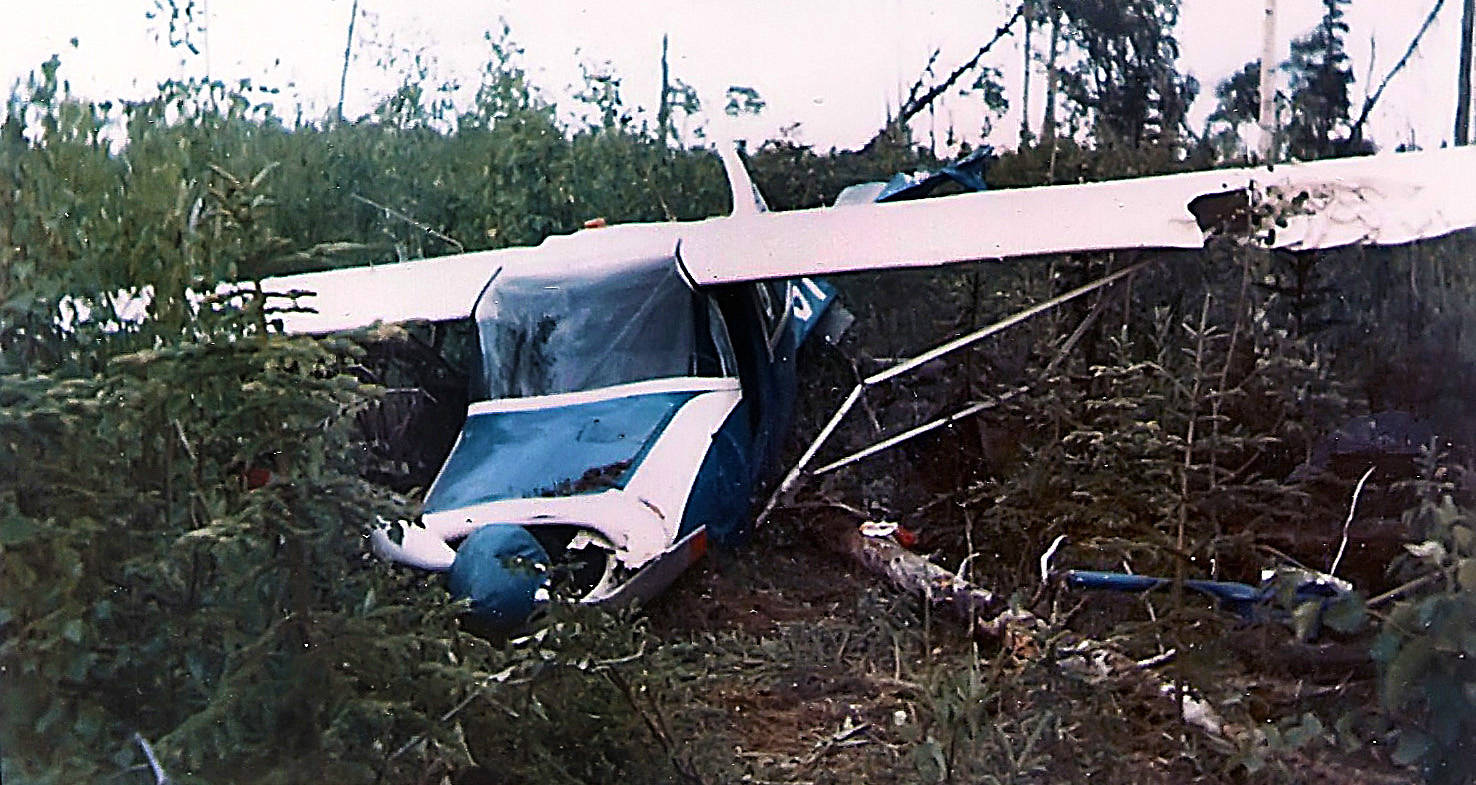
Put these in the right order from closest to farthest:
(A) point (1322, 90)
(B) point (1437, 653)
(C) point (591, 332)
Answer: (B) point (1437, 653) < (A) point (1322, 90) < (C) point (591, 332)

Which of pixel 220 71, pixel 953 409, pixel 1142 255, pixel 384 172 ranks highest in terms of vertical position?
pixel 220 71

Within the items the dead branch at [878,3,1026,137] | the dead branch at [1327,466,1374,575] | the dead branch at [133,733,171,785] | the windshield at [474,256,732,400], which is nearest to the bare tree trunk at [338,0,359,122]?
the windshield at [474,256,732,400]

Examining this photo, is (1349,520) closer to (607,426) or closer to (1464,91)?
(1464,91)

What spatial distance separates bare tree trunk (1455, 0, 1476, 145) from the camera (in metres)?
1.32

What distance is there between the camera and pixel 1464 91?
4.33 ft

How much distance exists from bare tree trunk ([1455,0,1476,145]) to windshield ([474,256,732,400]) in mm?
768

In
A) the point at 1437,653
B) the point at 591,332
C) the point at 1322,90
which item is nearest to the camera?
the point at 1437,653

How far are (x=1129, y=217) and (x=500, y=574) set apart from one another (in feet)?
2.45

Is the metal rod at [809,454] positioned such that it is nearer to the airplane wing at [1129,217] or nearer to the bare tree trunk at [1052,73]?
the airplane wing at [1129,217]

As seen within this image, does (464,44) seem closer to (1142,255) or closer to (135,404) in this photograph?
(135,404)

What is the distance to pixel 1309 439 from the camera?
134 cm

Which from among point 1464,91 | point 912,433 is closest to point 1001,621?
point 912,433

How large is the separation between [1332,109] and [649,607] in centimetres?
87

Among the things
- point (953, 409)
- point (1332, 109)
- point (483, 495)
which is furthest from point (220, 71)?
point (1332, 109)
